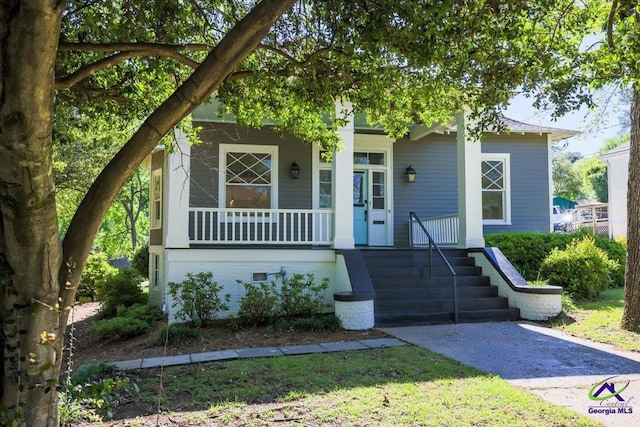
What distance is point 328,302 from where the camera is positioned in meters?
8.73

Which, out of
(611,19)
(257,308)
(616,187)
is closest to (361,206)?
(257,308)

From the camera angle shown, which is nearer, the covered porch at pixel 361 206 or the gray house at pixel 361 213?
the gray house at pixel 361 213

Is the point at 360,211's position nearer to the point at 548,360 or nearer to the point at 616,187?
the point at 548,360

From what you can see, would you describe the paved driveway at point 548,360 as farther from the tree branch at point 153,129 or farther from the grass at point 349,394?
the tree branch at point 153,129

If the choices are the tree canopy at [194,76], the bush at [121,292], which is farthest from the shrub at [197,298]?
the bush at [121,292]

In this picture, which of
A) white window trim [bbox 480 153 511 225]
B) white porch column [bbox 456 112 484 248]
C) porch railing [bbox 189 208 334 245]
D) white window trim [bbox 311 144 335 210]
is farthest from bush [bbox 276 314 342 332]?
white window trim [bbox 480 153 511 225]

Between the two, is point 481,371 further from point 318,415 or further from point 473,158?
point 473,158

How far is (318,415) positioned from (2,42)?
127 inches

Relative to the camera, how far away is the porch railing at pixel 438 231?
10234mm

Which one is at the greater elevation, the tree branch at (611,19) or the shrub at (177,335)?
the tree branch at (611,19)

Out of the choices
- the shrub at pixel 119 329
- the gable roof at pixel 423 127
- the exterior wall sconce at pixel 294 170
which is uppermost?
the gable roof at pixel 423 127

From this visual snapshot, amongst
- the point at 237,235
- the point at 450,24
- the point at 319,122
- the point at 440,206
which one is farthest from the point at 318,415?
the point at 440,206

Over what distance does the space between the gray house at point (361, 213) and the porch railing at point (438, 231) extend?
0.11ft

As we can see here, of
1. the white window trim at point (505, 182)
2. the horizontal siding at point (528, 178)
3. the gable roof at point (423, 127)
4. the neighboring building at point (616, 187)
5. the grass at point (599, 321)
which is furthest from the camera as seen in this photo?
the neighboring building at point (616, 187)
